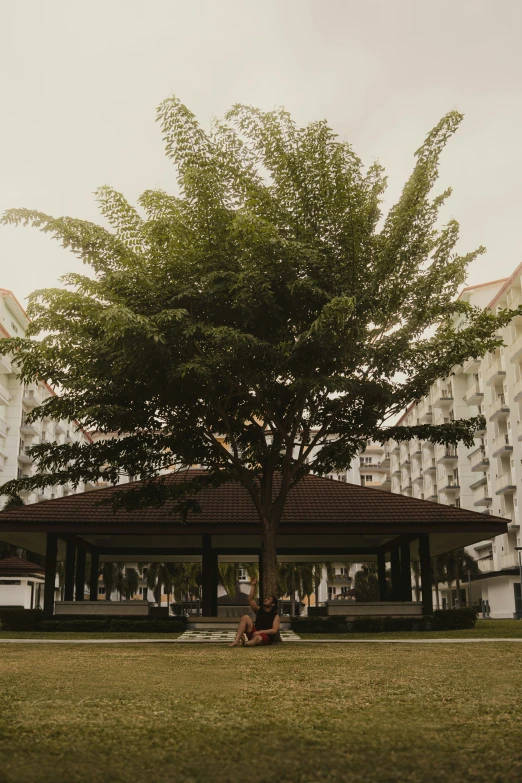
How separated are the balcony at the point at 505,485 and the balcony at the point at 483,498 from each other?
358 cm

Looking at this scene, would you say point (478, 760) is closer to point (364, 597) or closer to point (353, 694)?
point (353, 694)

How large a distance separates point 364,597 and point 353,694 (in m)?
73.8

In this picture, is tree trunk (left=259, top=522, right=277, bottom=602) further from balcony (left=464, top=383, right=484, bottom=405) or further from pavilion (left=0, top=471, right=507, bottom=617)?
balcony (left=464, top=383, right=484, bottom=405)

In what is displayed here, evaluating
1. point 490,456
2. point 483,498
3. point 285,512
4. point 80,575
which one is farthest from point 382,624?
point 483,498

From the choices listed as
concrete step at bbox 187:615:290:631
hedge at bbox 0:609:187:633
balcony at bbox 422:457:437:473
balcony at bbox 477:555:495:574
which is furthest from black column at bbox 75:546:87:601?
balcony at bbox 422:457:437:473

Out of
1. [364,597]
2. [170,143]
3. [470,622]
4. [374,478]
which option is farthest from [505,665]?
[374,478]

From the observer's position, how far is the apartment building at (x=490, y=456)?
58.4 meters

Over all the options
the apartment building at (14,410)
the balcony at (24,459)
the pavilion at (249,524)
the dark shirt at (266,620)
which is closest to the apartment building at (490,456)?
the pavilion at (249,524)

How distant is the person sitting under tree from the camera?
46.3 feet

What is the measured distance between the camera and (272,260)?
1468cm

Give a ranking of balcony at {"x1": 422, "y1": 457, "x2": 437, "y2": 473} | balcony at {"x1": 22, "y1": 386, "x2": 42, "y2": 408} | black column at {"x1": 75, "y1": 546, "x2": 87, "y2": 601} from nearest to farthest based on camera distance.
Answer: black column at {"x1": 75, "y1": 546, "x2": 87, "y2": 601}, balcony at {"x1": 22, "y1": 386, "x2": 42, "y2": 408}, balcony at {"x1": 422, "y1": 457, "x2": 437, "y2": 473}

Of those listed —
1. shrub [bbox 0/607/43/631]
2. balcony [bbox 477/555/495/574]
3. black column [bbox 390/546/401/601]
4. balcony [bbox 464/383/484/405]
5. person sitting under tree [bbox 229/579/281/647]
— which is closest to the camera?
person sitting under tree [bbox 229/579/281/647]

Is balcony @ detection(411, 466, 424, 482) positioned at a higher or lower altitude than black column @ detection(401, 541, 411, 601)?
higher

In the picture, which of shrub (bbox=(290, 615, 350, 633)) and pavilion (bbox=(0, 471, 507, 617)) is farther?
pavilion (bbox=(0, 471, 507, 617))
